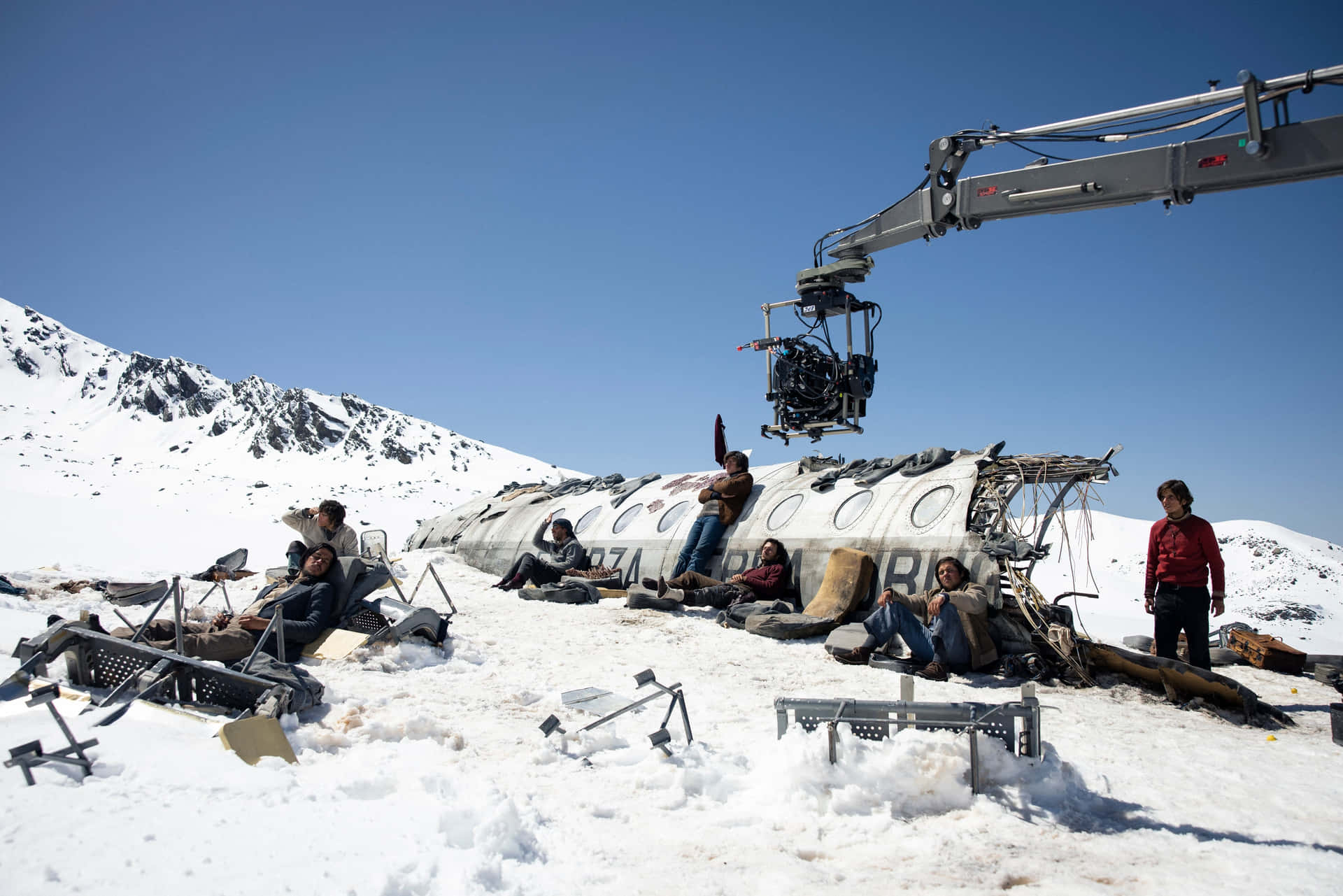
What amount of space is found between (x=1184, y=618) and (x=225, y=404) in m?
51.8

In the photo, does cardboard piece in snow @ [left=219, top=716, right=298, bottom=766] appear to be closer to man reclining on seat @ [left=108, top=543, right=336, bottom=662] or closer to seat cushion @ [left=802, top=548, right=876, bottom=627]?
man reclining on seat @ [left=108, top=543, right=336, bottom=662]

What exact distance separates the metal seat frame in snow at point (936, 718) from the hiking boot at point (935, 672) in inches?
94.5

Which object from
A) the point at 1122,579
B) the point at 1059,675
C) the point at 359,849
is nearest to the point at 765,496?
the point at 1059,675

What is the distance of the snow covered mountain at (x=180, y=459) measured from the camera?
17672 mm

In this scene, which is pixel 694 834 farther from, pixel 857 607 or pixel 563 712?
pixel 857 607

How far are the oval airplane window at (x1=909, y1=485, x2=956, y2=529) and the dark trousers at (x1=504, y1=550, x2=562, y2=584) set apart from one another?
5.48 metres

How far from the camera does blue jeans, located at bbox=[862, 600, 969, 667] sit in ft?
22.7

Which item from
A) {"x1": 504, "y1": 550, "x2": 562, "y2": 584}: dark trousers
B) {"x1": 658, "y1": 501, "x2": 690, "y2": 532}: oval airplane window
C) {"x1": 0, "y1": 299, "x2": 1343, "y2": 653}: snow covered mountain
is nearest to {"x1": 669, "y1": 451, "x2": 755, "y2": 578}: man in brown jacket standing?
{"x1": 658, "y1": 501, "x2": 690, "y2": 532}: oval airplane window

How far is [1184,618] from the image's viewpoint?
254 inches

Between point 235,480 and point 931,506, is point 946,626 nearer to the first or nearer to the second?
point 931,506

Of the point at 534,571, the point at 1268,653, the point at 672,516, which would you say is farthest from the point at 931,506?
the point at 534,571

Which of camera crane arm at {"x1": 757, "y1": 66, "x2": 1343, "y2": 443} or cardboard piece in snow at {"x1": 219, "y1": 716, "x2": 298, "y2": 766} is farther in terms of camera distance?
camera crane arm at {"x1": 757, "y1": 66, "x2": 1343, "y2": 443}

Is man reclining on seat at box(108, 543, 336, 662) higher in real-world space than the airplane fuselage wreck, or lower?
lower

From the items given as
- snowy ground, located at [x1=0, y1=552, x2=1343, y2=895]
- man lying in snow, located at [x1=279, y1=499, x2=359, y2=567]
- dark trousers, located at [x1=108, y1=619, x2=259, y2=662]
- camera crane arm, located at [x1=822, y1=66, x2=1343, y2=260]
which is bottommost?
snowy ground, located at [x1=0, y1=552, x2=1343, y2=895]
